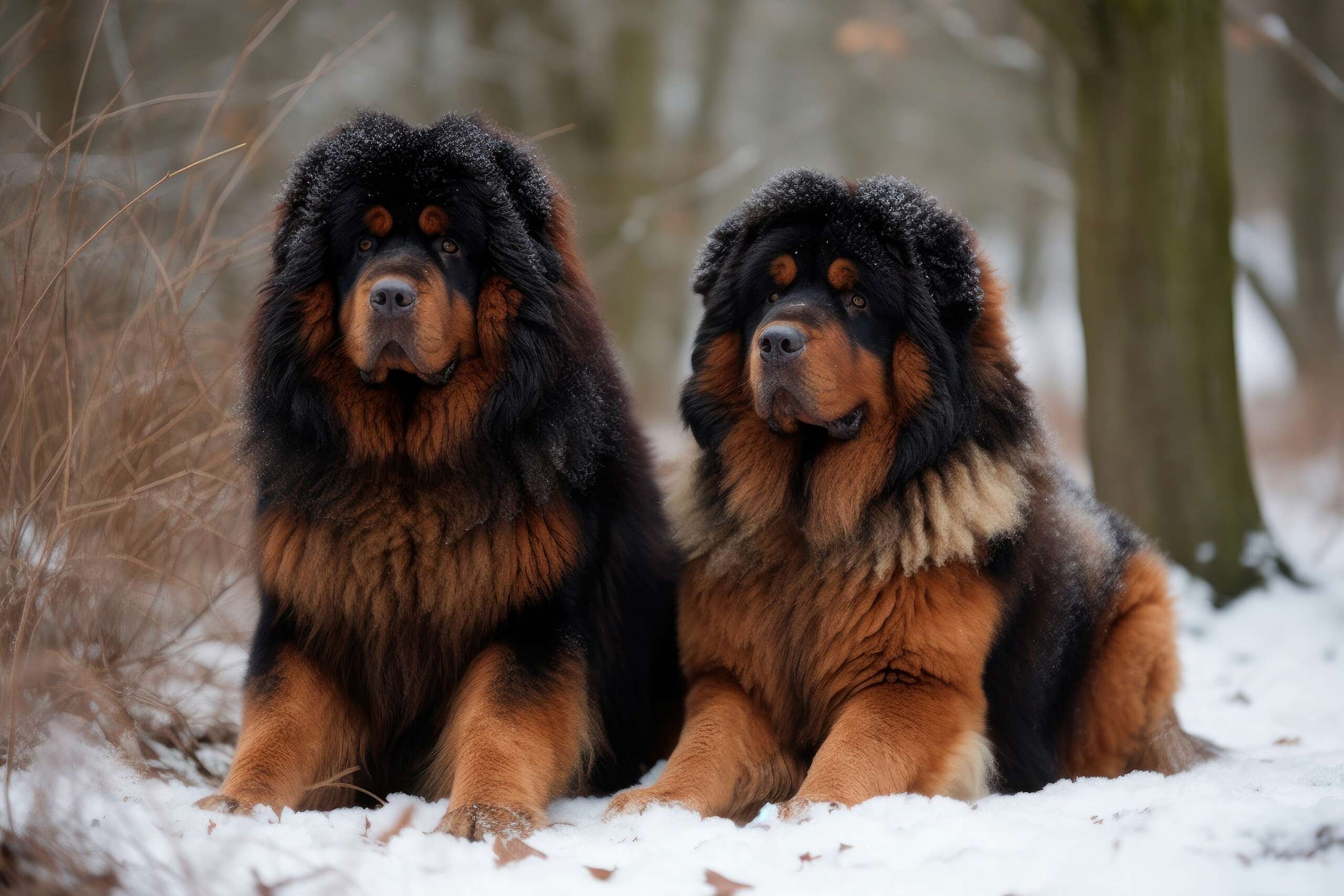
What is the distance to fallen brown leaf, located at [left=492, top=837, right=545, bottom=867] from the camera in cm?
278

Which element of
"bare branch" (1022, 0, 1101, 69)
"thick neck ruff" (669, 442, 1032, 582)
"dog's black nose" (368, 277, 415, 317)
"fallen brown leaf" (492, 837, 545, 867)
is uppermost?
"bare branch" (1022, 0, 1101, 69)

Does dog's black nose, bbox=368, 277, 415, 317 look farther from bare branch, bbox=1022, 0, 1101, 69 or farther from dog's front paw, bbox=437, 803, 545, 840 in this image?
bare branch, bbox=1022, 0, 1101, 69

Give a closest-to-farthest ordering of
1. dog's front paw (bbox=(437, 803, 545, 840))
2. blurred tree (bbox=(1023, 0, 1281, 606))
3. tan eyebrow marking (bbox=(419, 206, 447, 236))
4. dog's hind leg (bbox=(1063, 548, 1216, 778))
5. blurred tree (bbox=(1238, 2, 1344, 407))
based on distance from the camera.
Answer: dog's front paw (bbox=(437, 803, 545, 840)) < tan eyebrow marking (bbox=(419, 206, 447, 236)) < dog's hind leg (bbox=(1063, 548, 1216, 778)) < blurred tree (bbox=(1023, 0, 1281, 606)) < blurred tree (bbox=(1238, 2, 1344, 407))

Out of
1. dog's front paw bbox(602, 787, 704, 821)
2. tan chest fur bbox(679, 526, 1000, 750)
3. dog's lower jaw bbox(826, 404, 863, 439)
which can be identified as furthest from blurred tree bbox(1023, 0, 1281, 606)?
dog's front paw bbox(602, 787, 704, 821)

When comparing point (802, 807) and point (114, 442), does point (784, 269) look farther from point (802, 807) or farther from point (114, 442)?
point (114, 442)

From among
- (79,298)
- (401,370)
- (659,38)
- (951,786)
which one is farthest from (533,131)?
(951,786)

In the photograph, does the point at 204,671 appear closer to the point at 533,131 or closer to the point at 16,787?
the point at 16,787

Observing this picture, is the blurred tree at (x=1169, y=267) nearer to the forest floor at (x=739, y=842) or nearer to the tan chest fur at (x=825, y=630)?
the forest floor at (x=739, y=842)

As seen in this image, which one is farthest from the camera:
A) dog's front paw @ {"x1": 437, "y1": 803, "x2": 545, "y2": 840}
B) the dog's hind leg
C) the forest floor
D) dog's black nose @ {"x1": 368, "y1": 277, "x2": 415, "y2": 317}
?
the dog's hind leg

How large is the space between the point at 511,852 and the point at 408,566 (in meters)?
1.01

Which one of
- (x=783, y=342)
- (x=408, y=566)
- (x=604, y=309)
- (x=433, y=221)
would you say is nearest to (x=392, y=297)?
(x=433, y=221)

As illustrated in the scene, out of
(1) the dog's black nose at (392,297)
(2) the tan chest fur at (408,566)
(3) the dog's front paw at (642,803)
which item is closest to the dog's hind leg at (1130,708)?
(3) the dog's front paw at (642,803)

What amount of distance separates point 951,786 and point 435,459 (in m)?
1.90

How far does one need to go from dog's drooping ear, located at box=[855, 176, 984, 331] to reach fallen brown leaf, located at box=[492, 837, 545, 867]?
2.06m
